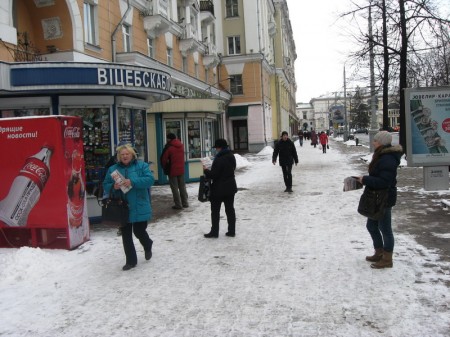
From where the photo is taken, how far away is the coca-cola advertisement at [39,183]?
269 inches

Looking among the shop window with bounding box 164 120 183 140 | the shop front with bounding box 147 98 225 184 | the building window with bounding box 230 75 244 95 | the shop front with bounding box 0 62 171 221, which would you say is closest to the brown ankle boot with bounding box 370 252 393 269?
the shop front with bounding box 0 62 171 221

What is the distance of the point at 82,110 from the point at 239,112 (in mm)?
27736

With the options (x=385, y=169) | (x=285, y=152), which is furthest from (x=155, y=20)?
(x=385, y=169)

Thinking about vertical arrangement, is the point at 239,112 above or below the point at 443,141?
above

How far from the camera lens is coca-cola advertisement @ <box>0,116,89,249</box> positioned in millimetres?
6828

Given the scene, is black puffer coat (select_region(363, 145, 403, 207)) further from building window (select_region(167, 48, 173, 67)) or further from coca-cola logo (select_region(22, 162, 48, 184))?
building window (select_region(167, 48, 173, 67))

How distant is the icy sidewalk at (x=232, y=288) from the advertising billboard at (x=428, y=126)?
3107 mm

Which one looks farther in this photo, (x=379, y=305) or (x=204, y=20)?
(x=204, y=20)

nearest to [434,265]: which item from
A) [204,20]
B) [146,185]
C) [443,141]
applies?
[146,185]

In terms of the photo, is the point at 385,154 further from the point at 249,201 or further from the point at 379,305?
the point at 249,201

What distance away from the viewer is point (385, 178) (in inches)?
208

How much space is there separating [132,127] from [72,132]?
137 inches

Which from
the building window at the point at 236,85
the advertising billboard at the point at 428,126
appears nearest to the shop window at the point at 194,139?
the advertising billboard at the point at 428,126

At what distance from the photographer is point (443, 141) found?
33.1 feet
